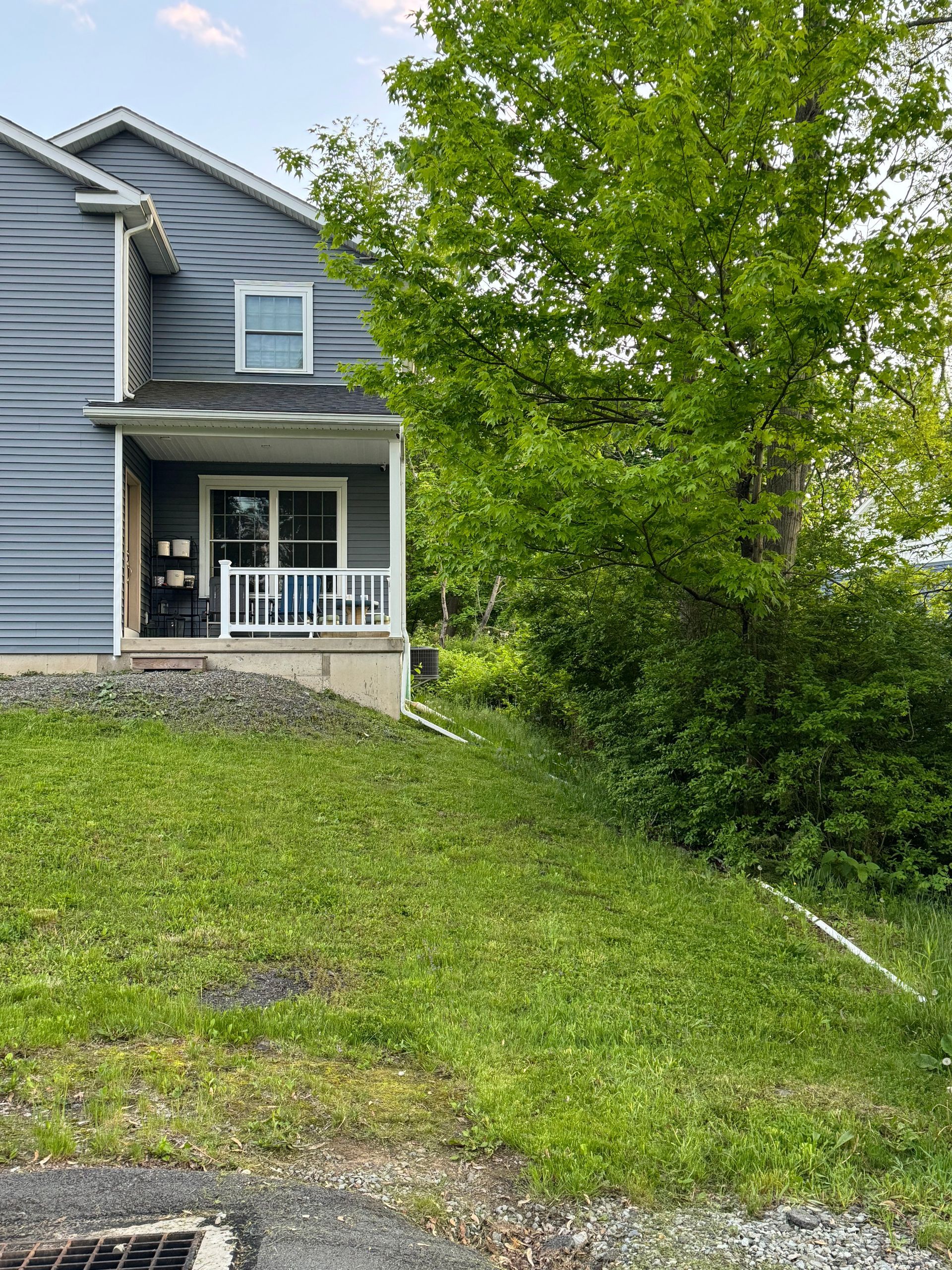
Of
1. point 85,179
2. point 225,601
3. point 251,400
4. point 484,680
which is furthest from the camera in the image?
point 484,680

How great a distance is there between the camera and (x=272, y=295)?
1428cm

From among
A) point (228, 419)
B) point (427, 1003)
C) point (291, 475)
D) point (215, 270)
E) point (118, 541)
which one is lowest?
point (427, 1003)

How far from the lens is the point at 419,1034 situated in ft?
14.1

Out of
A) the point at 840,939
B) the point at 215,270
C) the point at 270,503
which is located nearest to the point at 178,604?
the point at 270,503

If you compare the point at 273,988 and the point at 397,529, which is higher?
the point at 397,529

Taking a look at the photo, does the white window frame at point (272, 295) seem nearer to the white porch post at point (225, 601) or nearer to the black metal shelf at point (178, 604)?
the black metal shelf at point (178, 604)

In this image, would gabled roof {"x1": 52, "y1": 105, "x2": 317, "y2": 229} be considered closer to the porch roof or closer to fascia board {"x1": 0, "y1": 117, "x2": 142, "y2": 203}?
fascia board {"x1": 0, "y1": 117, "x2": 142, "y2": 203}

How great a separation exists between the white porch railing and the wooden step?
17.5 inches

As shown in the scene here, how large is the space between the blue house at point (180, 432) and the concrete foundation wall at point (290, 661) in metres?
0.03

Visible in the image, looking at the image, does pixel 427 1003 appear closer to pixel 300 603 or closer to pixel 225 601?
pixel 225 601

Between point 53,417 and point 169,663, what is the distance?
11.2 feet

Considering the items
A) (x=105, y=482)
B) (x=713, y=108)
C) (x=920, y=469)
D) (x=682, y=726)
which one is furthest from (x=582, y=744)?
(x=713, y=108)

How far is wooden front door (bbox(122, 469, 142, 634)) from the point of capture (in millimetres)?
12766

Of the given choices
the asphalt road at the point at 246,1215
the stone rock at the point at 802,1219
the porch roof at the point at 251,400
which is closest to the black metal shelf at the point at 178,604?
the porch roof at the point at 251,400
